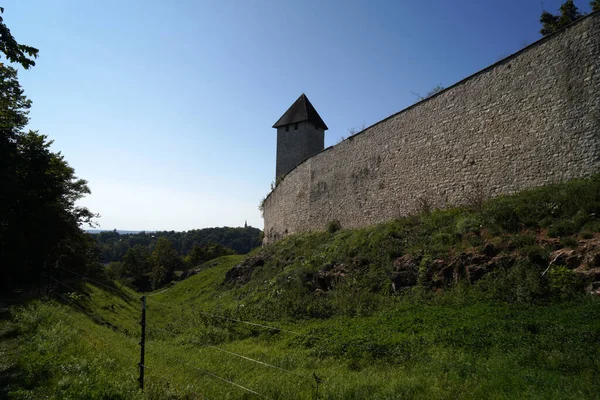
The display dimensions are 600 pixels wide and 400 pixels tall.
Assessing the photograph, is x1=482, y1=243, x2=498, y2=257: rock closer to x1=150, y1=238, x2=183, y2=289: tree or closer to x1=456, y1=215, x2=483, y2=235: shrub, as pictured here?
x1=456, y1=215, x2=483, y2=235: shrub

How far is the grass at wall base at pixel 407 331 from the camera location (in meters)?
4.98

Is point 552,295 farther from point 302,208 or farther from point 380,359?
point 302,208

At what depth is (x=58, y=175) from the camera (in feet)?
56.8

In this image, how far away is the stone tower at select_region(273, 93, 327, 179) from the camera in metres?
32.0

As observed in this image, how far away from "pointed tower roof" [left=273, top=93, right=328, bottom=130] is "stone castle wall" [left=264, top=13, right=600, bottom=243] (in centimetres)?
1365

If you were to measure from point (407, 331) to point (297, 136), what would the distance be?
88.2 ft

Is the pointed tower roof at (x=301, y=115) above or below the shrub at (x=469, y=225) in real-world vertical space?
above

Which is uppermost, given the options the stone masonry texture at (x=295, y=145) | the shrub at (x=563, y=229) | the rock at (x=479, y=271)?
the stone masonry texture at (x=295, y=145)

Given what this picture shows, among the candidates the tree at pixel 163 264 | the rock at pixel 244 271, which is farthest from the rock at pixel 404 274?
the tree at pixel 163 264

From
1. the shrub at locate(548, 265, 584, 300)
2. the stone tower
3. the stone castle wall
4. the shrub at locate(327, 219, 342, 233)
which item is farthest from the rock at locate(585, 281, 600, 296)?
the stone tower

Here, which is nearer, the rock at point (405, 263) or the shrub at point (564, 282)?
the shrub at point (564, 282)

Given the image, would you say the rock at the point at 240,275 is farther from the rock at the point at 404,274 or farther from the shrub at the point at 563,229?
the shrub at the point at 563,229

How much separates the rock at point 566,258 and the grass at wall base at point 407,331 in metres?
0.03

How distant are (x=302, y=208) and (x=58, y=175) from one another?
13.9 meters
